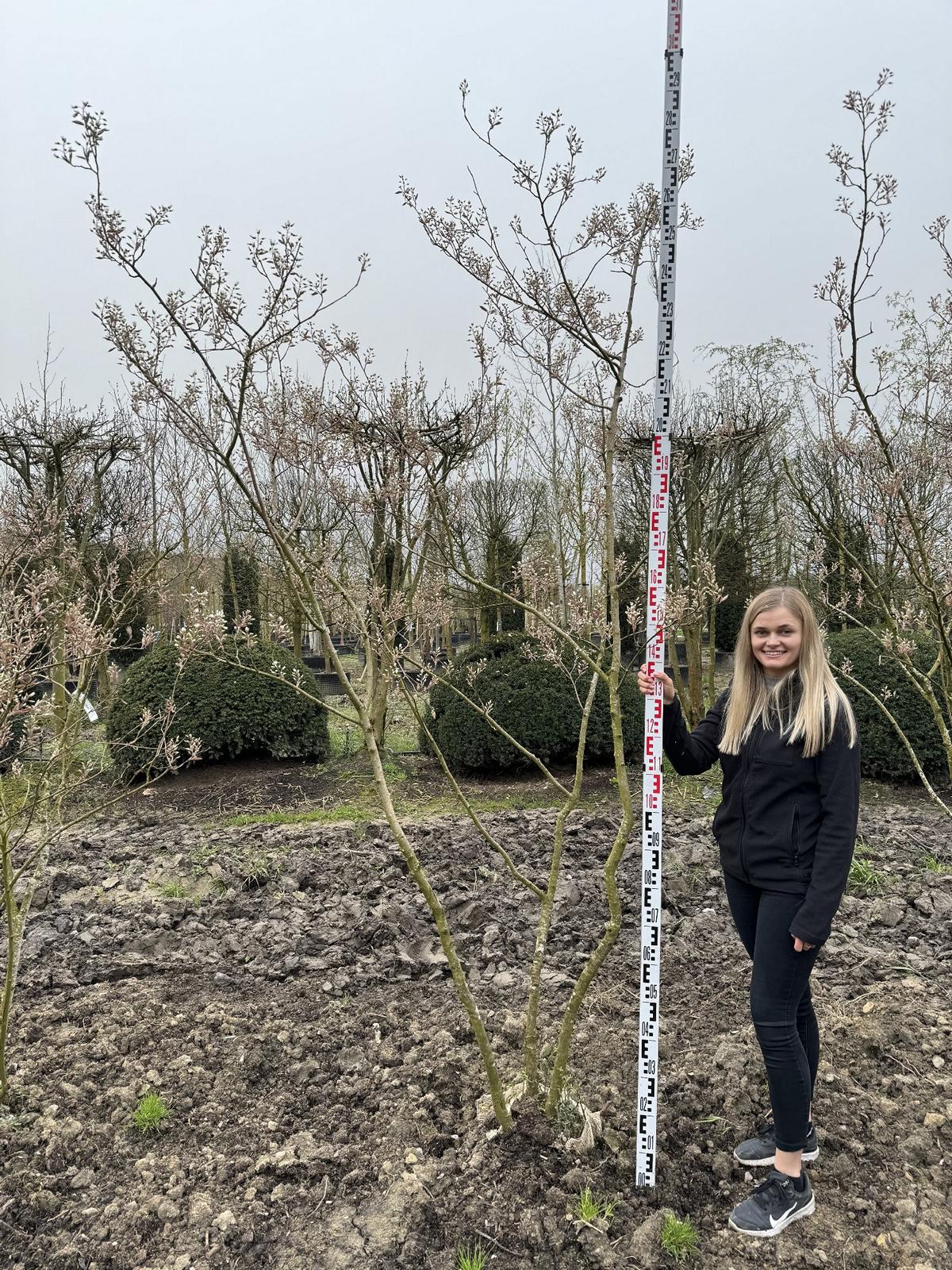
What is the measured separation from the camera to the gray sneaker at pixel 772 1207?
2.13 m

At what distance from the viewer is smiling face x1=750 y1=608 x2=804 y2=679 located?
2281mm

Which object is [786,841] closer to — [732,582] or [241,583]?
[732,582]

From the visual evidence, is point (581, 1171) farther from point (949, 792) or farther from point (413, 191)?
point (949, 792)

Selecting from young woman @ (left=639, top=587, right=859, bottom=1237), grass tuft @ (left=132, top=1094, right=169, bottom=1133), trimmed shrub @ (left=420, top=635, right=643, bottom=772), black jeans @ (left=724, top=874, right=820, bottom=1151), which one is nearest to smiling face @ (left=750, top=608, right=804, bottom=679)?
young woman @ (left=639, top=587, right=859, bottom=1237)

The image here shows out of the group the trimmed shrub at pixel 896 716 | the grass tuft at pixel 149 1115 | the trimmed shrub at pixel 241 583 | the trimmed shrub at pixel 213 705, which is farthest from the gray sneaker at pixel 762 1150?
the trimmed shrub at pixel 241 583


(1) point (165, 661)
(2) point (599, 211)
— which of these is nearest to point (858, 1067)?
(2) point (599, 211)

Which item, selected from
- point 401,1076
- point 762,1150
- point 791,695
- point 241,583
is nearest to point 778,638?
point 791,695

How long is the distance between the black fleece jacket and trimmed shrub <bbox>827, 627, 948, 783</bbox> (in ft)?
15.5

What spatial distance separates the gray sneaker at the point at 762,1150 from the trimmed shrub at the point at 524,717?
4.40 metres

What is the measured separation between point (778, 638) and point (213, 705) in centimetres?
561

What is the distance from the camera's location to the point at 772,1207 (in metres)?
2.16

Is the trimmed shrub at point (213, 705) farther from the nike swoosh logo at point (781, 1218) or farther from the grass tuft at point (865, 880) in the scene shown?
the nike swoosh logo at point (781, 1218)

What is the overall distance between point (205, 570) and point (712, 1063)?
13.2m

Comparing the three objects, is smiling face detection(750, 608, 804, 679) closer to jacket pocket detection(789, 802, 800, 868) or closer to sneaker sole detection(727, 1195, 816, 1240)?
jacket pocket detection(789, 802, 800, 868)
